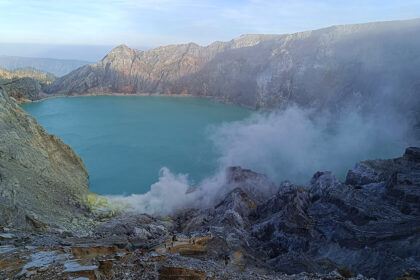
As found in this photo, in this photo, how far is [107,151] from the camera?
121 feet

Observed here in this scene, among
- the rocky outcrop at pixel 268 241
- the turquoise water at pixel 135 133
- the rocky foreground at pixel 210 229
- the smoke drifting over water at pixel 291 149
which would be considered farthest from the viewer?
the turquoise water at pixel 135 133

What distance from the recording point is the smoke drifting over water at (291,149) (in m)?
22.6

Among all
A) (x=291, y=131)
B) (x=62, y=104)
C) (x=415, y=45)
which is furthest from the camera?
(x=62, y=104)

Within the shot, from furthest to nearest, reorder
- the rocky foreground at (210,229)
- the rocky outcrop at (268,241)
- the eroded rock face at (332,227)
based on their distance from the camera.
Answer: the eroded rock face at (332,227)
the rocky foreground at (210,229)
the rocky outcrop at (268,241)

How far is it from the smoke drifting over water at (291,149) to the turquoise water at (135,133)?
2479mm

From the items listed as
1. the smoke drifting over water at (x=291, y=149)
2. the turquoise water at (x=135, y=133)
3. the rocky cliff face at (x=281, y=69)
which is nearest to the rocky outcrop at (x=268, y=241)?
the smoke drifting over water at (x=291, y=149)

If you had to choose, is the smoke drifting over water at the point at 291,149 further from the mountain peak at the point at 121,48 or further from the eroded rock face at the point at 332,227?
the mountain peak at the point at 121,48

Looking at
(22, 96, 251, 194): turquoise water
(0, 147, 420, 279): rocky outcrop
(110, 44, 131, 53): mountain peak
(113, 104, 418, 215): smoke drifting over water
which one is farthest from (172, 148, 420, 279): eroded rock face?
(110, 44, 131, 53): mountain peak

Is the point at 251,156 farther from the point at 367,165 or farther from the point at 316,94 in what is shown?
the point at 316,94

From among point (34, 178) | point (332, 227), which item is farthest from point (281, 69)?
point (34, 178)

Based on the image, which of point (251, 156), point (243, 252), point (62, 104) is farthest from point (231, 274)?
point (62, 104)

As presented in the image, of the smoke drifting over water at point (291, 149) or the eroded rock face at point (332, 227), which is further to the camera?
the smoke drifting over water at point (291, 149)

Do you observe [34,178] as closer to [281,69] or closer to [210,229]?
[210,229]

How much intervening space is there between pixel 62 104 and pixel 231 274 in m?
72.9
